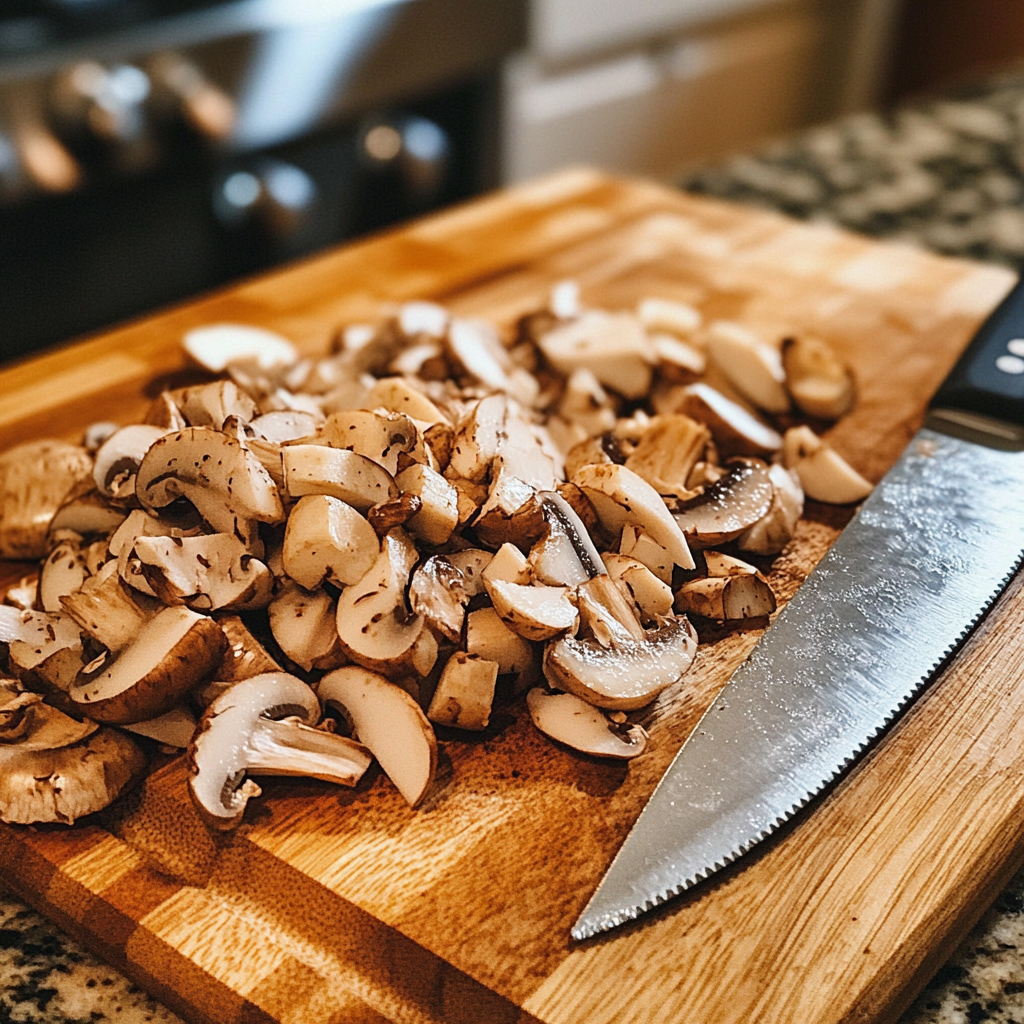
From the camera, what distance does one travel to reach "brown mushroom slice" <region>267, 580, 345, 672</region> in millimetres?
1002

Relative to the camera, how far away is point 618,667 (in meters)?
0.99

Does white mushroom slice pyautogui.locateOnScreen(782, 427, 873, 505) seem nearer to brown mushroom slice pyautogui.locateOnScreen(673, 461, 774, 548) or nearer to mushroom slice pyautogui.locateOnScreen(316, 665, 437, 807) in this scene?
brown mushroom slice pyautogui.locateOnScreen(673, 461, 774, 548)

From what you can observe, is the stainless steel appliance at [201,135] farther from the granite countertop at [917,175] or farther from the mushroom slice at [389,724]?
the mushroom slice at [389,724]

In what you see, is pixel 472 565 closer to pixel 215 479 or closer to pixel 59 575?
pixel 215 479

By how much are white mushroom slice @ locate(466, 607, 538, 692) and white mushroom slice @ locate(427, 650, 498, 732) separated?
0.9 inches

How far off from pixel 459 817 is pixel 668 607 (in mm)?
295

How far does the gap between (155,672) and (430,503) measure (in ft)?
0.93

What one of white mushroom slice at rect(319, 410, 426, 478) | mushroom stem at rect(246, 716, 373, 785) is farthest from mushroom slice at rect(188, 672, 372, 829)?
white mushroom slice at rect(319, 410, 426, 478)

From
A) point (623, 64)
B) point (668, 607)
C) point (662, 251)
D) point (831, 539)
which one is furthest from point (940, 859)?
point (623, 64)

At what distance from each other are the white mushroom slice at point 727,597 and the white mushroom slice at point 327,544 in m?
0.32

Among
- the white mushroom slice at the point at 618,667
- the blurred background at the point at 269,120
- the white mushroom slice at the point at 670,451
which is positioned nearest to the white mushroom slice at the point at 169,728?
the white mushroom slice at the point at 618,667

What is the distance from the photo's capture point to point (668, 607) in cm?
108

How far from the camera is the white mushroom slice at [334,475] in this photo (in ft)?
3.40

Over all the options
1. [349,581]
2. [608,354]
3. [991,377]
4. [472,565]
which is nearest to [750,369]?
[608,354]
